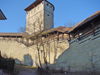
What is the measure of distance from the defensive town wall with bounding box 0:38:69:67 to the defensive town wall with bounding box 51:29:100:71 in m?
1.23

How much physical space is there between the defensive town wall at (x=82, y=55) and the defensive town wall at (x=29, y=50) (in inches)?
48.2

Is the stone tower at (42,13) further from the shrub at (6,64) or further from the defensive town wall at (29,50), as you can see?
the shrub at (6,64)

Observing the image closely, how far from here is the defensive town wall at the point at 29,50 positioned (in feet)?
58.8

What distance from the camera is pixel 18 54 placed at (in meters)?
25.4

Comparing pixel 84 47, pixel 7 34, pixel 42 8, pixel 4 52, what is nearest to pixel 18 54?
pixel 4 52

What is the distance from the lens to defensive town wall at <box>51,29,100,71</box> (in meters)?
11.5

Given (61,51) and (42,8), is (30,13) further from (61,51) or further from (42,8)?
(61,51)

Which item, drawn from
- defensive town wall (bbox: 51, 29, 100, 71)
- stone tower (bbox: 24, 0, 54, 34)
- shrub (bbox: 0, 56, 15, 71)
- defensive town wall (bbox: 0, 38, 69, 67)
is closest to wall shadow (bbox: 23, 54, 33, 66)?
defensive town wall (bbox: 0, 38, 69, 67)

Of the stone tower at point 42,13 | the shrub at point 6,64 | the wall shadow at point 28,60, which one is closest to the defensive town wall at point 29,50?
the wall shadow at point 28,60

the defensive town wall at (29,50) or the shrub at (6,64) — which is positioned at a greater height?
the defensive town wall at (29,50)

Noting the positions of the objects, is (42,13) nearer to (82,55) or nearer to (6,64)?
(82,55)

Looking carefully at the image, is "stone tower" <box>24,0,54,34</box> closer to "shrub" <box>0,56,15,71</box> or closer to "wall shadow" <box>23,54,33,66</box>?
"wall shadow" <box>23,54,33,66</box>

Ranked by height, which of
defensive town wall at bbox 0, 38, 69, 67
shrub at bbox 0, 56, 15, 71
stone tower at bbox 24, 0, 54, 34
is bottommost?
shrub at bbox 0, 56, 15, 71

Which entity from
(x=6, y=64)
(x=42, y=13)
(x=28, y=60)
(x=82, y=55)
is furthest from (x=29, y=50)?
(x=6, y=64)
